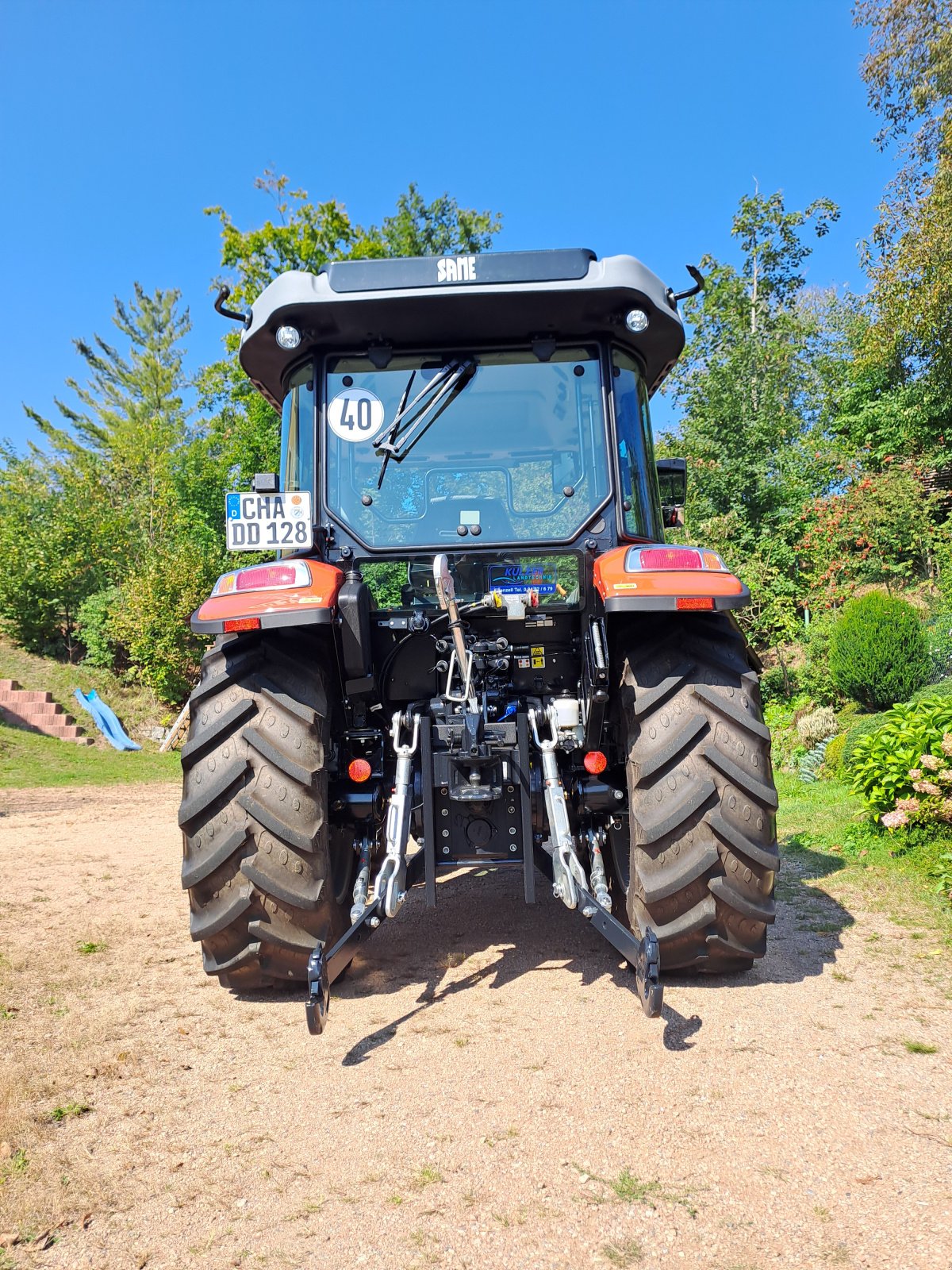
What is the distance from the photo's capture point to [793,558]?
16547 millimetres

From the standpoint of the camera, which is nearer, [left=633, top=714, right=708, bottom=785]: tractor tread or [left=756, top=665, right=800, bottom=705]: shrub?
[left=633, top=714, right=708, bottom=785]: tractor tread

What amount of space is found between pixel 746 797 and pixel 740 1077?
0.89 m

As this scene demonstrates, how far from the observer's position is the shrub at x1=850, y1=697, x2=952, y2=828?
5211 millimetres

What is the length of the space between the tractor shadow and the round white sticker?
220 centimetres

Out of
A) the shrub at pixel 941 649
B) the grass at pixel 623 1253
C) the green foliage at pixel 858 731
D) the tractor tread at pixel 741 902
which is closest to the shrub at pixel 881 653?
the shrub at pixel 941 649

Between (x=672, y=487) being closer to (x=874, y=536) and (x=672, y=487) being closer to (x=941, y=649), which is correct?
(x=941, y=649)

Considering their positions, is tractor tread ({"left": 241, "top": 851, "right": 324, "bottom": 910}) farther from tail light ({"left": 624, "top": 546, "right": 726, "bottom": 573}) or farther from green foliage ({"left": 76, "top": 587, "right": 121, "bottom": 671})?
green foliage ({"left": 76, "top": 587, "right": 121, "bottom": 671})

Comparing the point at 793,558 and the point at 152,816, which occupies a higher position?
the point at 793,558

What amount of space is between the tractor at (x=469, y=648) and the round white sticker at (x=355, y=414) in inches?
0.4

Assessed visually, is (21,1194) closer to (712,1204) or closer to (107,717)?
(712,1204)

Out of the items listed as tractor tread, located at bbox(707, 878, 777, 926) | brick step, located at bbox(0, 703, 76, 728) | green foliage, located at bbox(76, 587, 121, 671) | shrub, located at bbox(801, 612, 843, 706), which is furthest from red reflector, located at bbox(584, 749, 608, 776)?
green foliage, located at bbox(76, 587, 121, 671)

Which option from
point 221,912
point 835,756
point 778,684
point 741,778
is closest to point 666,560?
point 741,778

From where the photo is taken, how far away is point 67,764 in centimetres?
1333

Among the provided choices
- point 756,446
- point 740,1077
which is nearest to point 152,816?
point 740,1077
